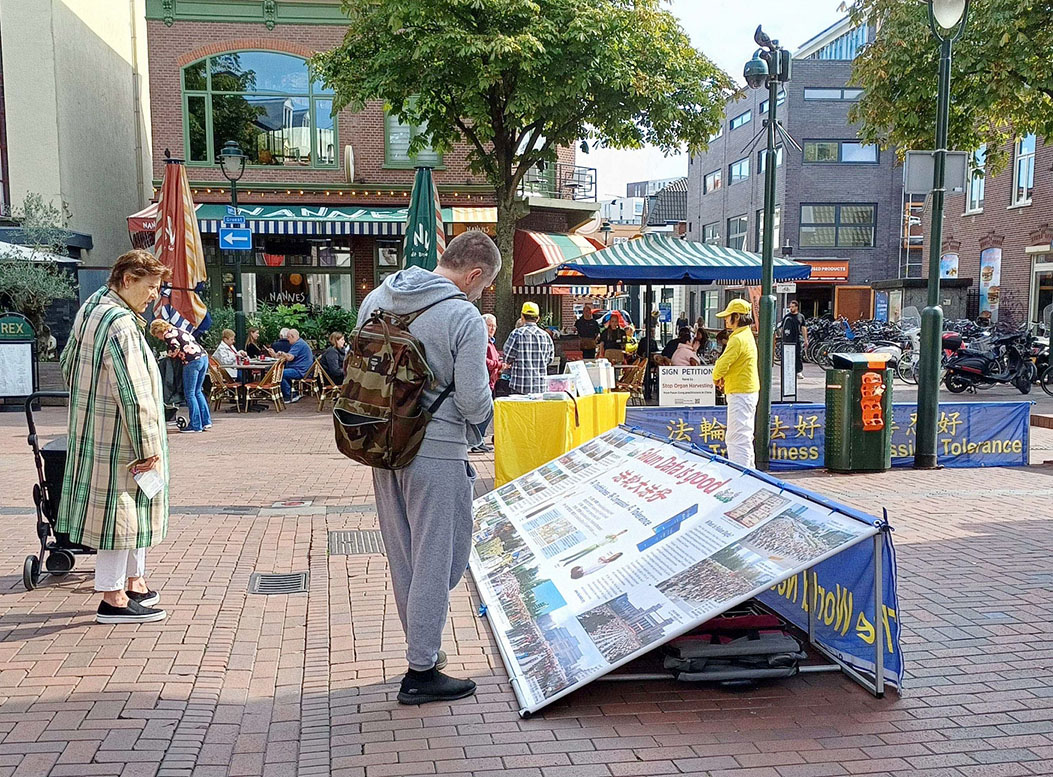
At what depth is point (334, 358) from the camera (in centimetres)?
1439

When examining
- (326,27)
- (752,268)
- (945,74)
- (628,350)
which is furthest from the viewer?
(326,27)

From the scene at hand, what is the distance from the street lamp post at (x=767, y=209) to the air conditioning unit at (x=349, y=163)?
1365 cm

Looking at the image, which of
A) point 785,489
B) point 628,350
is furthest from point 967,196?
point 785,489

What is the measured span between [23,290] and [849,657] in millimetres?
16204

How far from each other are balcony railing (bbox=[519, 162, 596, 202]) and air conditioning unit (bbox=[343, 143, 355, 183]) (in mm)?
4185

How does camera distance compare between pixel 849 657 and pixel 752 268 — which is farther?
pixel 752 268

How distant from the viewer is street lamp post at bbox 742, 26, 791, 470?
9344 mm

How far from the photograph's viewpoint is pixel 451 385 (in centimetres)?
356

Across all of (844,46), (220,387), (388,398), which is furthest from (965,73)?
(844,46)

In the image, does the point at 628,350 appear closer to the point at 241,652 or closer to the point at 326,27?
the point at 326,27

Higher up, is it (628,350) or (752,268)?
(752,268)

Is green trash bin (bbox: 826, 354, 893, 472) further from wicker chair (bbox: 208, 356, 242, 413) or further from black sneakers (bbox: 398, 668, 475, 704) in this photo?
wicker chair (bbox: 208, 356, 242, 413)

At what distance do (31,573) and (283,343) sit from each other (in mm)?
10996

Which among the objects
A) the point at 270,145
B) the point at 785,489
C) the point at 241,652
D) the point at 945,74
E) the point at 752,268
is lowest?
the point at 241,652
